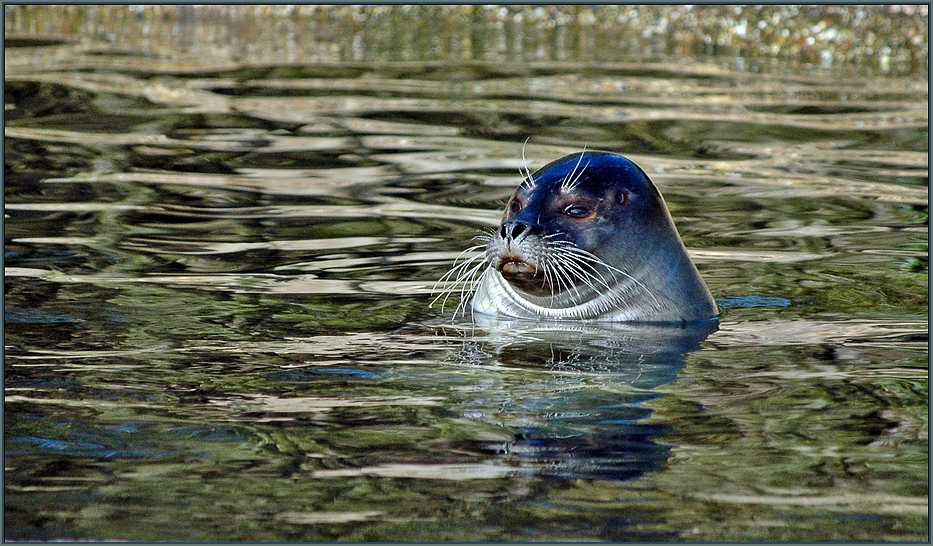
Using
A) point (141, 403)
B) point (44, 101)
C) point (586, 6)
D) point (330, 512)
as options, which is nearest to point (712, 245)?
point (141, 403)

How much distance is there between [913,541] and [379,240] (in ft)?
16.0

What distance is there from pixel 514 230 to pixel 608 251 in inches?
22.9

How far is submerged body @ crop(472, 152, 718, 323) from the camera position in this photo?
6383mm

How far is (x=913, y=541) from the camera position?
11.7 feet

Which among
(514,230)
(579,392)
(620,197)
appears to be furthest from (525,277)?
(579,392)

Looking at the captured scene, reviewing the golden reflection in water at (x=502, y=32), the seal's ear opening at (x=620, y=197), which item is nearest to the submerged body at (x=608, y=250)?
the seal's ear opening at (x=620, y=197)

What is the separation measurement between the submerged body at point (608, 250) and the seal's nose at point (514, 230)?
175 mm

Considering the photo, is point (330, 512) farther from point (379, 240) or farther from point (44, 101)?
point (44, 101)

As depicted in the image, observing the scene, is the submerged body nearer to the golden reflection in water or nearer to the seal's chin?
the seal's chin

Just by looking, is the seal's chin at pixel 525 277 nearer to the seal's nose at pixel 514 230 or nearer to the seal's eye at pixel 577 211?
the seal's nose at pixel 514 230

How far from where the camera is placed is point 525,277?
6.19 meters

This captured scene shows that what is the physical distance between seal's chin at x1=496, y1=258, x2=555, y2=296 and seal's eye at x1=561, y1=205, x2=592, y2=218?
318 millimetres

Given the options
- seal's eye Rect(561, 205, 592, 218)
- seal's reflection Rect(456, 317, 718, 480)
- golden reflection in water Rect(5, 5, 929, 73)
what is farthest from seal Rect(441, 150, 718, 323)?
golden reflection in water Rect(5, 5, 929, 73)

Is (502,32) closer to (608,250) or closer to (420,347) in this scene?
(608,250)
